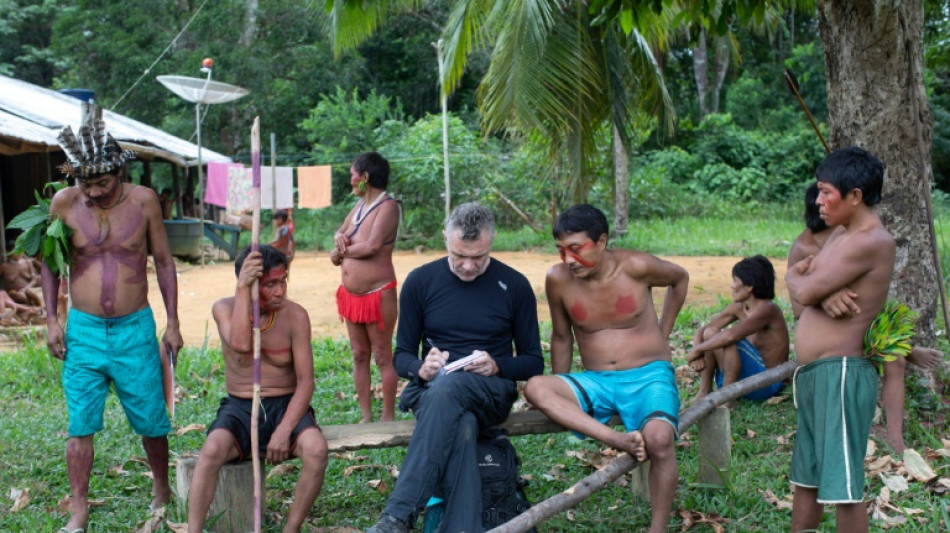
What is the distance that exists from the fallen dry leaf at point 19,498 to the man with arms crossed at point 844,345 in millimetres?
3764

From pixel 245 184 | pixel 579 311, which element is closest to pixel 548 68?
pixel 579 311

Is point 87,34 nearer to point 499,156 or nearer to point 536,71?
point 499,156

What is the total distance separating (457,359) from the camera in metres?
4.30

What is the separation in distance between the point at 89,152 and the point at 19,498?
1.89 meters

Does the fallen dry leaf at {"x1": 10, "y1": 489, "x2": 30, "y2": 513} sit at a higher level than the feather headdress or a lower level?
lower

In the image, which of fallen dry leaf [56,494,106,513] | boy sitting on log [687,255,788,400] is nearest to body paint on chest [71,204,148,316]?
fallen dry leaf [56,494,106,513]

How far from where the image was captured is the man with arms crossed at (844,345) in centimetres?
364

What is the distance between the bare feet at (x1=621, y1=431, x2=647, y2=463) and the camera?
3914mm

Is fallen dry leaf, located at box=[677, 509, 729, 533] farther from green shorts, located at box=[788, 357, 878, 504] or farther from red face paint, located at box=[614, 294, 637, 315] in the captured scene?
red face paint, located at box=[614, 294, 637, 315]

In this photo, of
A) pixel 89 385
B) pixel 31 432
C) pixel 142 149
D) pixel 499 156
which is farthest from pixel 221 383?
pixel 499 156

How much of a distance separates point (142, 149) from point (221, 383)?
9160mm

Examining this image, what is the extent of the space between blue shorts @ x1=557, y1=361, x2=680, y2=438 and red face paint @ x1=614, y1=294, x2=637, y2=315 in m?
0.28

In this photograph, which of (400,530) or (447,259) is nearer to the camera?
(400,530)

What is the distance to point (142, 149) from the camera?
15.2 metres
